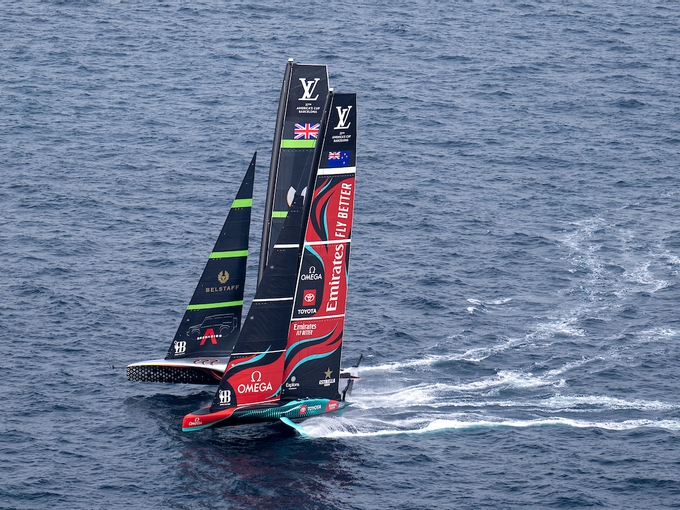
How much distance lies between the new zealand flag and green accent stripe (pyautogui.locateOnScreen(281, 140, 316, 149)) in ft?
14.1

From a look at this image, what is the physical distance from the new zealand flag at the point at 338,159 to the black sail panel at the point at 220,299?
9.84 m

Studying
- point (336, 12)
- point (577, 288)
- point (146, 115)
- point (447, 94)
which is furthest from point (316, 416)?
point (336, 12)

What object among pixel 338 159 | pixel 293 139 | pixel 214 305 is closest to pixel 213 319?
pixel 214 305

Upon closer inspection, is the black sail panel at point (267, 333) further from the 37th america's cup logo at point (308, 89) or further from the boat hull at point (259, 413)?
the 37th america's cup logo at point (308, 89)

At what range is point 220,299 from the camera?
9231cm

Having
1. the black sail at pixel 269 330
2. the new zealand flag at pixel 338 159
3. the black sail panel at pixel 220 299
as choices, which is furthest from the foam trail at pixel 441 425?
the new zealand flag at pixel 338 159

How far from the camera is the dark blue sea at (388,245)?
83.4 metres

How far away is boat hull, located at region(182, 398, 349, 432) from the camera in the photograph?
281ft

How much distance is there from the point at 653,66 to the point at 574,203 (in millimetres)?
48968

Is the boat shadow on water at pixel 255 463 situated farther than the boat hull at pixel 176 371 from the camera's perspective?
No

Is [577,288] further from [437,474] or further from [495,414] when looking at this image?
[437,474]

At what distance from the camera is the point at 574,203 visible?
130250 mm

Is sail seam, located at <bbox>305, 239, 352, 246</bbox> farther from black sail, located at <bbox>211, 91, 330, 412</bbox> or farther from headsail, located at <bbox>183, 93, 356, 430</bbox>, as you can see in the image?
black sail, located at <bbox>211, 91, 330, 412</bbox>

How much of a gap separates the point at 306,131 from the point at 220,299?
1510 cm
